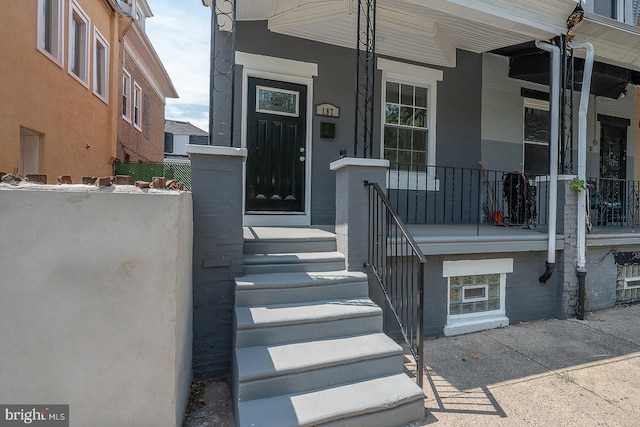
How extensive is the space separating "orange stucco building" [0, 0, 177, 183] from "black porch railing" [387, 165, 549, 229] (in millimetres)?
5677

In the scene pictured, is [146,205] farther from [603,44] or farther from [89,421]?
[603,44]

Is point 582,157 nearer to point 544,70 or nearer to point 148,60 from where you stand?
point 544,70

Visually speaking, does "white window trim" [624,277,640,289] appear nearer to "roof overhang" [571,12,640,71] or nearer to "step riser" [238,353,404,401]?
"roof overhang" [571,12,640,71]

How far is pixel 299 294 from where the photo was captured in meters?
3.06

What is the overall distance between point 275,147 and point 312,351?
3.15 meters

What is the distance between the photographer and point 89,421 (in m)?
1.99

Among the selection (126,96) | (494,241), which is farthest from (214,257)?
(126,96)

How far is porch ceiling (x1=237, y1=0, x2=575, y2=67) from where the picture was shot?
14.5 feet

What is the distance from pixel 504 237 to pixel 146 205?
395cm

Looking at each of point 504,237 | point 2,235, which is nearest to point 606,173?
point 504,237

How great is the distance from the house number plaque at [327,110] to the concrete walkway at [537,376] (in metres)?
3.31

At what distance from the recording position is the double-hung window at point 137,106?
37.1 ft

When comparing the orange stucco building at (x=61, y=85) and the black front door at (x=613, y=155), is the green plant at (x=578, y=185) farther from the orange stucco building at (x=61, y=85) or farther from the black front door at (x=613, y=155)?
the orange stucco building at (x=61, y=85)

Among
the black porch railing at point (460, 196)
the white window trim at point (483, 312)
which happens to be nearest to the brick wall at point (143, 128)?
the black porch railing at point (460, 196)
